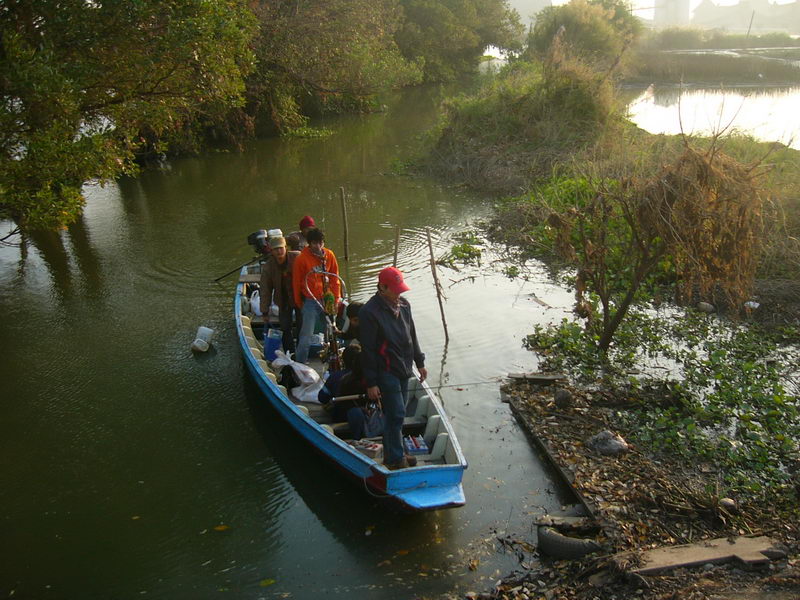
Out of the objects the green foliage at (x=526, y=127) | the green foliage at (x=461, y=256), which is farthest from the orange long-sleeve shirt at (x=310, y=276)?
the green foliage at (x=526, y=127)

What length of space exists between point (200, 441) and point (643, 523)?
16.7 feet

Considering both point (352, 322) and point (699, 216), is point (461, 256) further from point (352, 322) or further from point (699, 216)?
point (352, 322)

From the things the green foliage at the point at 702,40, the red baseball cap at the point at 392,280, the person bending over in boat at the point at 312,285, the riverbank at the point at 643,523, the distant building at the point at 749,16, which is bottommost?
the riverbank at the point at 643,523

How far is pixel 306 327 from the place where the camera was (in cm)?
862

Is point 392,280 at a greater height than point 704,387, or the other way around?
point 392,280

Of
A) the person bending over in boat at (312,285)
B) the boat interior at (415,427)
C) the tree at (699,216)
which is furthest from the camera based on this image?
the person bending over in boat at (312,285)

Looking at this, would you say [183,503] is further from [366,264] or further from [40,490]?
[366,264]

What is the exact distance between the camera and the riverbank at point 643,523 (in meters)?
5.03

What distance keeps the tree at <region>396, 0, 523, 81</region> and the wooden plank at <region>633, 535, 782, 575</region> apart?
115 feet

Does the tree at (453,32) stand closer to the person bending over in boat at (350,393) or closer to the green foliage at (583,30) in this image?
the green foliage at (583,30)

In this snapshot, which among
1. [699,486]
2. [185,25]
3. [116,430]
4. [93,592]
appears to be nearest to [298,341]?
[116,430]

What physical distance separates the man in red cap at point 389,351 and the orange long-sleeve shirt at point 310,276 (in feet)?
8.29

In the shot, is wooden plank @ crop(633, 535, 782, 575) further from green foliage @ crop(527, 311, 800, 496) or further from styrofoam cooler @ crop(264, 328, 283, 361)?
styrofoam cooler @ crop(264, 328, 283, 361)

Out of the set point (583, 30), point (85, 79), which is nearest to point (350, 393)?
point (85, 79)
